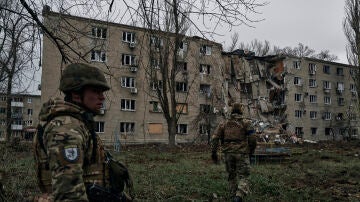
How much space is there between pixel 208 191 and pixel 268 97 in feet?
128

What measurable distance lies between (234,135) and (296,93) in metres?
42.5

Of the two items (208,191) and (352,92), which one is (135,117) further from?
(352,92)

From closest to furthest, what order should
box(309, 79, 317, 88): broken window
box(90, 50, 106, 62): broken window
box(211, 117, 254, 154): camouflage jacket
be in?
box(90, 50, 106, 62): broken window → box(211, 117, 254, 154): camouflage jacket → box(309, 79, 317, 88): broken window

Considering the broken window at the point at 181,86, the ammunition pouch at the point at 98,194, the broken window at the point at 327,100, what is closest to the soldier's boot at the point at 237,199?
the ammunition pouch at the point at 98,194

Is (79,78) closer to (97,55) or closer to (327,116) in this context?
(97,55)

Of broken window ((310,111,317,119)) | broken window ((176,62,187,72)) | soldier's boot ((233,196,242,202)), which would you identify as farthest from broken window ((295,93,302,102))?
soldier's boot ((233,196,242,202))

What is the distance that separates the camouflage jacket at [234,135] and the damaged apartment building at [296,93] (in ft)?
101

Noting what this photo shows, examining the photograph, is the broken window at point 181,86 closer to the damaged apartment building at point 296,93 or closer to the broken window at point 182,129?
the broken window at point 182,129

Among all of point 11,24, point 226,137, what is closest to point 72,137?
point 11,24

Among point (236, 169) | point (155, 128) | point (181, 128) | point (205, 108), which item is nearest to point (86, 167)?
point (236, 169)

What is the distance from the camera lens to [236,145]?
26.9ft

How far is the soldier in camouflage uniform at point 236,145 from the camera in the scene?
8.07 m

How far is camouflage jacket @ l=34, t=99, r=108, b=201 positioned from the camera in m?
2.51

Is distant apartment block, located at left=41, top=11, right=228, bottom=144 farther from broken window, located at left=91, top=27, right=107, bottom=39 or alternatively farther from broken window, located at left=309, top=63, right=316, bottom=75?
broken window, located at left=91, top=27, right=107, bottom=39
